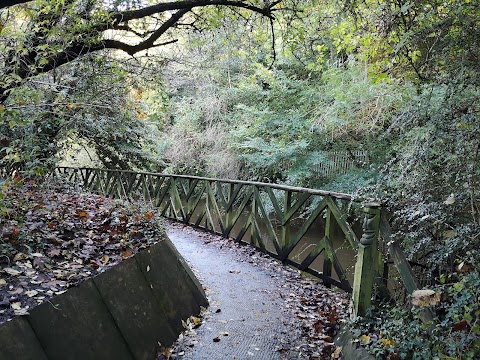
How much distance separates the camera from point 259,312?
12.5 ft

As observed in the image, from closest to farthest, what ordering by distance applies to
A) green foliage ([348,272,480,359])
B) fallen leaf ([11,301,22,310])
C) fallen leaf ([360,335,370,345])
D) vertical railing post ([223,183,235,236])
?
1. green foliage ([348,272,480,359])
2. fallen leaf ([11,301,22,310])
3. fallen leaf ([360,335,370,345])
4. vertical railing post ([223,183,235,236])

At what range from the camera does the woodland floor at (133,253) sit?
8.64ft

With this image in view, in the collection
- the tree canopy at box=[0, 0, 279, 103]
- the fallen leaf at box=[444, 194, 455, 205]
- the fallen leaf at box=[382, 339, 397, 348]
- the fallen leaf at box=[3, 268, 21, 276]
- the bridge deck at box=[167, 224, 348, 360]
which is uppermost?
the tree canopy at box=[0, 0, 279, 103]

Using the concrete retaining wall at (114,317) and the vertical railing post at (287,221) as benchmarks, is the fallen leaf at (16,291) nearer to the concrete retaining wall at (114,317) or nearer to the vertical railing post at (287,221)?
the concrete retaining wall at (114,317)

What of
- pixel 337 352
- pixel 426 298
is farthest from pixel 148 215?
pixel 426 298

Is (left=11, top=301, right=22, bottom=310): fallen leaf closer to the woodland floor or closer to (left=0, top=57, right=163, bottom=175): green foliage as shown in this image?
the woodland floor

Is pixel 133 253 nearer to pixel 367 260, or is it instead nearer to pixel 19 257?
pixel 19 257

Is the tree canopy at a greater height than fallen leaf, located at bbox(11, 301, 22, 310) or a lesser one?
greater

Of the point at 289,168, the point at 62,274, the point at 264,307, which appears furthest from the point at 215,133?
the point at 62,274

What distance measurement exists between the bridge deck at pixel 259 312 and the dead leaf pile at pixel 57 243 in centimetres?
102

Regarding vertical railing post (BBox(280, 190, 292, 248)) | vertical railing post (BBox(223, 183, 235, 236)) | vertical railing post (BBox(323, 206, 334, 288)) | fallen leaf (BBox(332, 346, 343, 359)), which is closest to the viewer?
fallen leaf (BBox(332, 346, 343, 359))

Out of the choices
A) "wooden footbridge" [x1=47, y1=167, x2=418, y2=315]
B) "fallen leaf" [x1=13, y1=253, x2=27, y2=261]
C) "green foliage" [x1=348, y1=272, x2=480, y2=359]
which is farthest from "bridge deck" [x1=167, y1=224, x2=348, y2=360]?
"fallen leaf" [x1=13, y1=253, x2=27, y2=261]

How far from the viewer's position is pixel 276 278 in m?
4.85

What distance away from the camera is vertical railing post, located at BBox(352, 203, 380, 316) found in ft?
9.92
